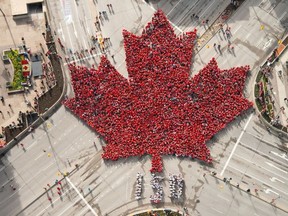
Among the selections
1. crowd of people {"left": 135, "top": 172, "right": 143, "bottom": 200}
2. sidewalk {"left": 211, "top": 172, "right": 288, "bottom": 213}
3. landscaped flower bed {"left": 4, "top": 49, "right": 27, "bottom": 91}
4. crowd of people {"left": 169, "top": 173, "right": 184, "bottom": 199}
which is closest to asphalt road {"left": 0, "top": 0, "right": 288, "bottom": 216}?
sidewalk {"left": 211, "top": 172, "right": 288, "bottom": 213}

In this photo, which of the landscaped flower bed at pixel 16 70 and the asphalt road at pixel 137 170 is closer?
the asphalt road at pixel 137 170

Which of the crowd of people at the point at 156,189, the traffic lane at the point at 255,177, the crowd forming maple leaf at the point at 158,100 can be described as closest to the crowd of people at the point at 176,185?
the crowd of people at the point at 156,189

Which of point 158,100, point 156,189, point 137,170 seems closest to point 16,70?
point 158,100

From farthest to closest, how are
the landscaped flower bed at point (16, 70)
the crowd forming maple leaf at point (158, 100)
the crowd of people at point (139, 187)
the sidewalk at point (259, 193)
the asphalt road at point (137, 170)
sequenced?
1. the landscaped flower bed at point (16, 70)
2. the crowd forming maple leaf at point (158, 100)
3. the crowd of people at point (139, 187)
4. the asphalt road at point (137, 170)
5. the sidewalk at point (259, 193)

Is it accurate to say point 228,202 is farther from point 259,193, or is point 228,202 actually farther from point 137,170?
point 137,170

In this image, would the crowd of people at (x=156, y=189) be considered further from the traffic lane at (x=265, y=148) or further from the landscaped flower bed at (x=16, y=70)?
the landscaped flower bed at (x=16, y=70)

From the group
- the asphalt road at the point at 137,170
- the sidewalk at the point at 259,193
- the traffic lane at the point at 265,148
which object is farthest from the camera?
the traffic lane at the point at 265,148

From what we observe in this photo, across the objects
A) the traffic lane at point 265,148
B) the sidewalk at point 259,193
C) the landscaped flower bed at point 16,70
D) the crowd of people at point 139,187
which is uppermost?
the landscaped flower bed at point 16,70
